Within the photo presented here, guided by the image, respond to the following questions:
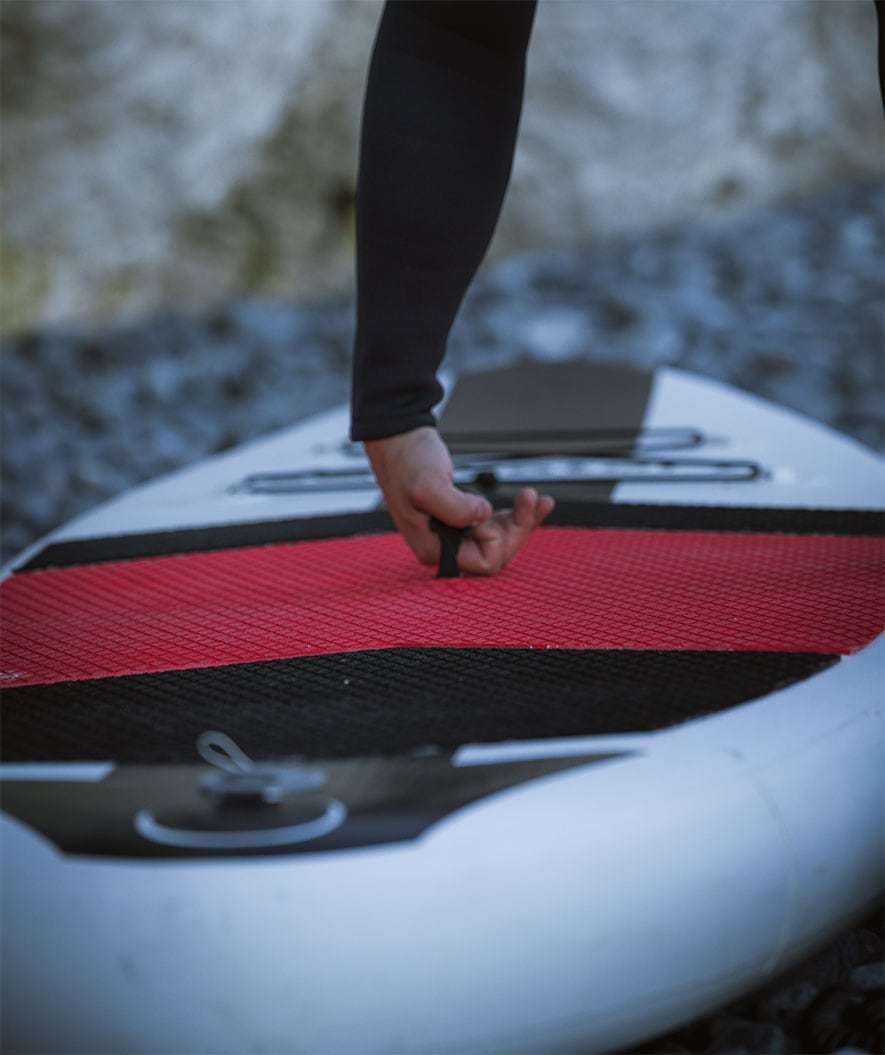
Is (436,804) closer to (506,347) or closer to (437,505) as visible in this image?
(437,505)

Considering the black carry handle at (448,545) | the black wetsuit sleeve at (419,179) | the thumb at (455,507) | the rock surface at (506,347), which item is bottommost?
the rock surface at (506,347)

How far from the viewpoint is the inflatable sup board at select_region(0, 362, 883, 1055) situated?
2.22 ft

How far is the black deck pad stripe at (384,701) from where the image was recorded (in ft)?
2.61

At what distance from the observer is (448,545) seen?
43.7 inches

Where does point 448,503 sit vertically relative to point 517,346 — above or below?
above

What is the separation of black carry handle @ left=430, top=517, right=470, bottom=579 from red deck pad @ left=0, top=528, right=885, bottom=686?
0.01 m

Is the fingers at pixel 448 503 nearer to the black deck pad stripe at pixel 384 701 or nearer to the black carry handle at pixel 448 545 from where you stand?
the black carry handle at pixel 448 545

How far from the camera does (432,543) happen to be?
43.9 inches

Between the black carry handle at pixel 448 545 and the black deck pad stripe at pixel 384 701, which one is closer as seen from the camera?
the black deck pad stripe at pixel 384 701

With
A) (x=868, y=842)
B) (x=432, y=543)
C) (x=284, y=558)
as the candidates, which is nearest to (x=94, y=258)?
(x=284, y=558)

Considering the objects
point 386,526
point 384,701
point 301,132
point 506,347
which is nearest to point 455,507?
point 384,701

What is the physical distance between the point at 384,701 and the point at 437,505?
219mm

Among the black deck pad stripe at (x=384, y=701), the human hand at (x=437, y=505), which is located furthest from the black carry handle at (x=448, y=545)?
the black deck pad stripe at (x=384, y=701)

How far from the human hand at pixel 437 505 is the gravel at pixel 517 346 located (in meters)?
1.28
